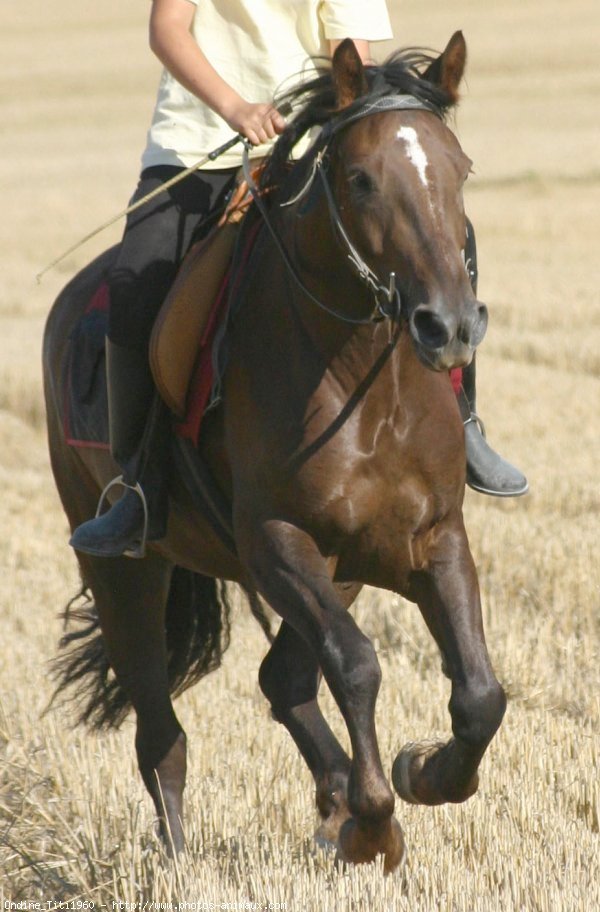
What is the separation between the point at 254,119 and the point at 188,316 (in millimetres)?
640

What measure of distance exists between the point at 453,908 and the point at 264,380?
1.58 metres

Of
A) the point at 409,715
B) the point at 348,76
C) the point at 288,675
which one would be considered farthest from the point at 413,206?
the point at 409,715

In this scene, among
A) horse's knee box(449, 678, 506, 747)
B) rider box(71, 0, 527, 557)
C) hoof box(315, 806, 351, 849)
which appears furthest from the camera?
rider box(71, 0, 527, 557)

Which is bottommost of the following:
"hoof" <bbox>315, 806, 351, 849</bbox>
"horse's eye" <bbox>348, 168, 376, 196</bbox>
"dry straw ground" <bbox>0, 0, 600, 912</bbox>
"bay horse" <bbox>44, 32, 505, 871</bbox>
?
"dry straw ground" <bbox>0, 0, 600, 912</bbox>

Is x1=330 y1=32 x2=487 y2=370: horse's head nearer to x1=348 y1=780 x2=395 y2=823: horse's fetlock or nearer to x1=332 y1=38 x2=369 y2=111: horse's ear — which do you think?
x1=332 y1=38 x2=369 y2=111: horse's ear

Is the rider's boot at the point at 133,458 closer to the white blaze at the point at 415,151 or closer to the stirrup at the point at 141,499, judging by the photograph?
the stirrup at the point at 141,499

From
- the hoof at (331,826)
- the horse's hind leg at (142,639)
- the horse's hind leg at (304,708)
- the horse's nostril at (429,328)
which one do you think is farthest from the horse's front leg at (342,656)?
the horse's hind leg at (142,639)

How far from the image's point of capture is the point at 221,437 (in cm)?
491

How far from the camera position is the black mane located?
4.32 metres

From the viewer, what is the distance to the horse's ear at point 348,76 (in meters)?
4.27

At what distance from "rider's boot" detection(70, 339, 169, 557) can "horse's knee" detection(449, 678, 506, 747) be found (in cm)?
142

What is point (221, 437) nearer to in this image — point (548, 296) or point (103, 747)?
point (103, 747)

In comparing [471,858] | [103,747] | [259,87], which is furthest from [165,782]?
[259,87]

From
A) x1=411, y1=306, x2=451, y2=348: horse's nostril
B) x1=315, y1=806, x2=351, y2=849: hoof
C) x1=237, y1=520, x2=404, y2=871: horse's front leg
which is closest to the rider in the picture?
x1=237, y1=520, x2=404, y2=871: horse's front leg
